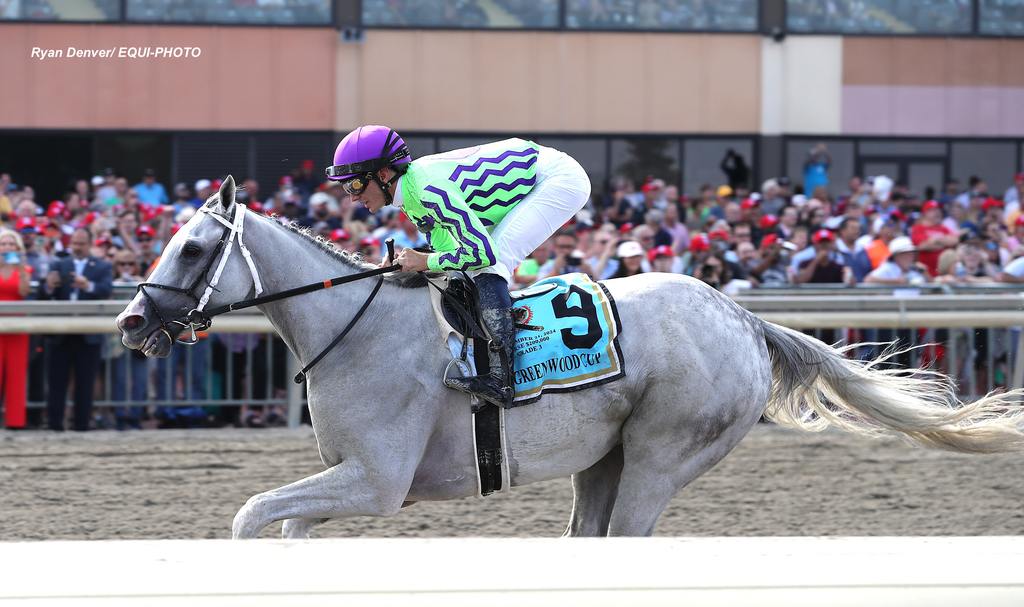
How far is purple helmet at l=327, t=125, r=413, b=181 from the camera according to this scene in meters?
4.73

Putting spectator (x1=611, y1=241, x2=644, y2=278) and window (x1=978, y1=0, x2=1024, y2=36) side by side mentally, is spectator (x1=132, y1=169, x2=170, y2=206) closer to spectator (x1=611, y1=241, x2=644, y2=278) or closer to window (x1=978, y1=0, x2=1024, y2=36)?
spectator (x1=611, y1=241, x2=644, y2=278)

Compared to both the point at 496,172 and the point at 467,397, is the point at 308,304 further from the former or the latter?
the point at 496,172

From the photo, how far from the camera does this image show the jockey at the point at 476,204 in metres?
4.68

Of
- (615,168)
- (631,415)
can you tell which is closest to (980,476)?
(631,415)

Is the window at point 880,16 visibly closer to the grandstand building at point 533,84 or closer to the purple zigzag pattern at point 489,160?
the grandstand building at point 533,84

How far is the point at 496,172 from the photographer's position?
4.86 meters

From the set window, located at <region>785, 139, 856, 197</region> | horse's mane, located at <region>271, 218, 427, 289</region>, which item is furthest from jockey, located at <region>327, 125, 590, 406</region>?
window, located at <region>785, 139, 856, 197</region>

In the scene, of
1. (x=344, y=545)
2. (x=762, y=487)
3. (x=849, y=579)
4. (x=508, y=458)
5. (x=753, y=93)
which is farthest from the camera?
(x=753, y=93)

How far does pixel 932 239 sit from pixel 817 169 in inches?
201

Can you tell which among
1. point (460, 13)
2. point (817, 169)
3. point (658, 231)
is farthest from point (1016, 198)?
point (460, 13)

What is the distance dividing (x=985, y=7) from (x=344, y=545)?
60.5ft

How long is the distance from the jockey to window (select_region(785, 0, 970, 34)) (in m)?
14.4

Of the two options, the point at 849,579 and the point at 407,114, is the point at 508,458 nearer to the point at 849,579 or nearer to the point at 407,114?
the point at 849,579

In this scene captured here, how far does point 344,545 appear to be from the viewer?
2516 millimetres
